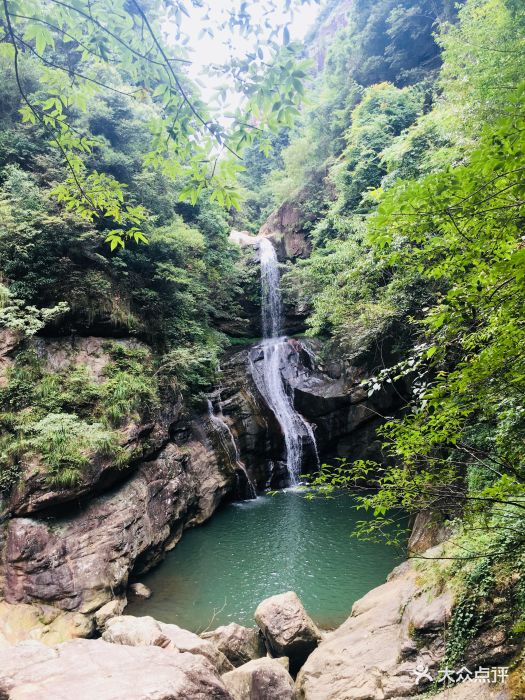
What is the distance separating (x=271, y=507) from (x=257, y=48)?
38.1 ft

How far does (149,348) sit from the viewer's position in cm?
1180

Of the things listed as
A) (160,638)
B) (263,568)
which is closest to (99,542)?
(160,638)

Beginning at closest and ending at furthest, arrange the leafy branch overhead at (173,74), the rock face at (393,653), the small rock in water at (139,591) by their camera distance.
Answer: the leafy branch overhead at (173,74) → the rock face at (393,653) → the small rock in water at (139,591)

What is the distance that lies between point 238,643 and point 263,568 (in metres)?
2.78

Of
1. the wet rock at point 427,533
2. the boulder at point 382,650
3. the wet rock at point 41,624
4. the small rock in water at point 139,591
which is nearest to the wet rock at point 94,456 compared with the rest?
the wet rock at point 41,624

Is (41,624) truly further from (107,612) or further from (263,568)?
(263,568)

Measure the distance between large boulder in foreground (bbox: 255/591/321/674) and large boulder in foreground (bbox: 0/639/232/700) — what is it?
1810 millimetres

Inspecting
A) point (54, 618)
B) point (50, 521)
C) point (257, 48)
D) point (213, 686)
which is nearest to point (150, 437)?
point (50, 521)

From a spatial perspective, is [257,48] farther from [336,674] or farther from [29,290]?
[29,290]

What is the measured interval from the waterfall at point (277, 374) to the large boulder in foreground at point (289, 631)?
5803 mm

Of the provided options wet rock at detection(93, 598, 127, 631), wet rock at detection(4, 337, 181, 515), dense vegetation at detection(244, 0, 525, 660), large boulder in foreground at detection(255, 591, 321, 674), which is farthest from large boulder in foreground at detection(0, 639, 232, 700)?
wet rock at detection(4, 337, 181, 515)

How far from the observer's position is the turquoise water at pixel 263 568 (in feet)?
22.7

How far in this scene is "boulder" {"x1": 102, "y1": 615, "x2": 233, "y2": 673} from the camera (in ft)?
15.3

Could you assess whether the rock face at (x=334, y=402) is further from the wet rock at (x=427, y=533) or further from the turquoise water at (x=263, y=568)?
the wet rock at (x=427, y=533)
